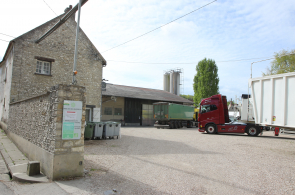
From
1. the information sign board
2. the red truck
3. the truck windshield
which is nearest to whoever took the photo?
the information sign board

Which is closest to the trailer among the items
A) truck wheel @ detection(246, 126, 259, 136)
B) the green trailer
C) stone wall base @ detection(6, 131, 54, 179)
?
truck wheel @ detection(246, 126, 259, 136)

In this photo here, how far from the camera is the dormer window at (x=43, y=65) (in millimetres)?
14773

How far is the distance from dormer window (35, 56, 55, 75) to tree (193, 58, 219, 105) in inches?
1422

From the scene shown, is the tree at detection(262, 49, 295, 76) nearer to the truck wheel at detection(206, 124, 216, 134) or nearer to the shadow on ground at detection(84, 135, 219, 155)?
the truck wheel at detection(206, 124, 216, 134)

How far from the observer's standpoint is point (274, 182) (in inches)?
218

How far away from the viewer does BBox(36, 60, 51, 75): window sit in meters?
14.8

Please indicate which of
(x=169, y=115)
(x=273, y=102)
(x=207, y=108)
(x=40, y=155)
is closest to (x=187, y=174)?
(x=40, y=155)

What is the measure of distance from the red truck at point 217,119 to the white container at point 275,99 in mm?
7286

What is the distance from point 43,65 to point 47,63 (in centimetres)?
33

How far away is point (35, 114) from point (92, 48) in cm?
1054

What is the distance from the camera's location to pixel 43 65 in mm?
15039

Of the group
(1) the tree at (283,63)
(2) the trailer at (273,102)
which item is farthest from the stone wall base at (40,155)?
(1) the tree at (283,63)

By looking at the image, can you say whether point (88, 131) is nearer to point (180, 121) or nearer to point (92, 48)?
point (92, 48)

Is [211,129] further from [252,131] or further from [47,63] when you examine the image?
[47,63]
